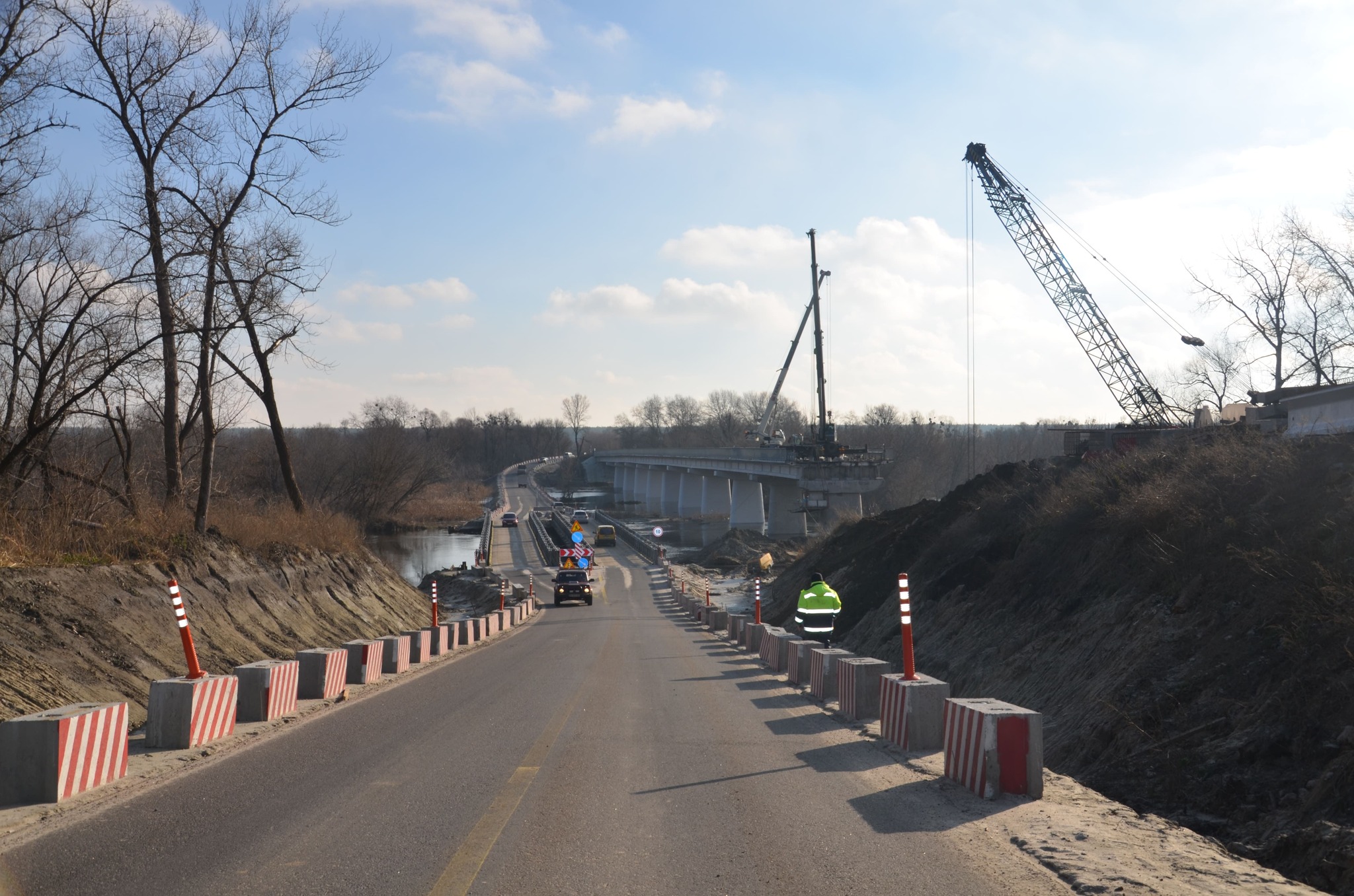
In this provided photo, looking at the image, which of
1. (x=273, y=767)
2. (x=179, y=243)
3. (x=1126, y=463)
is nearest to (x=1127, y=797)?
(x=273, y=767)

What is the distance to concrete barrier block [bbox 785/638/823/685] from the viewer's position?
16469 millimetres

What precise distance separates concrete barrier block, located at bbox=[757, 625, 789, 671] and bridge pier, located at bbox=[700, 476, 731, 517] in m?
87.4

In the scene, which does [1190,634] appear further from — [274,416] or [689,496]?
[689,496]

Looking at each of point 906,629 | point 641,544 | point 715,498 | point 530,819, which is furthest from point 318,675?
point 715,498

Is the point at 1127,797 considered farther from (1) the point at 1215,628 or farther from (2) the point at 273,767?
(2) the point at 273,767

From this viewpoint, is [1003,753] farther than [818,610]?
No

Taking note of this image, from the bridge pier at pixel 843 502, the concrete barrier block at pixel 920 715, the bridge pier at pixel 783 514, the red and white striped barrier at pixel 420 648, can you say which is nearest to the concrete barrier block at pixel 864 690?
the concrete barrier block at pixel 920 715

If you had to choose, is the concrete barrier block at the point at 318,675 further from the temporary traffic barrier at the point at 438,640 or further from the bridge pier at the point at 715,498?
the bridge pier at the point at 715,498

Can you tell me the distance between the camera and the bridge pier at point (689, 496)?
12169 cm

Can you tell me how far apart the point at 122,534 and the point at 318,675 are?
657 cm

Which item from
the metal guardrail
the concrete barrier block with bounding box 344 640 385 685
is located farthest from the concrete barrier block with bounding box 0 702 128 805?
the metal guardrail

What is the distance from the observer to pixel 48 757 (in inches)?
300

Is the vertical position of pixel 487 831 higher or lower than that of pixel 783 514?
lower

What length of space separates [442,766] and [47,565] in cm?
880
